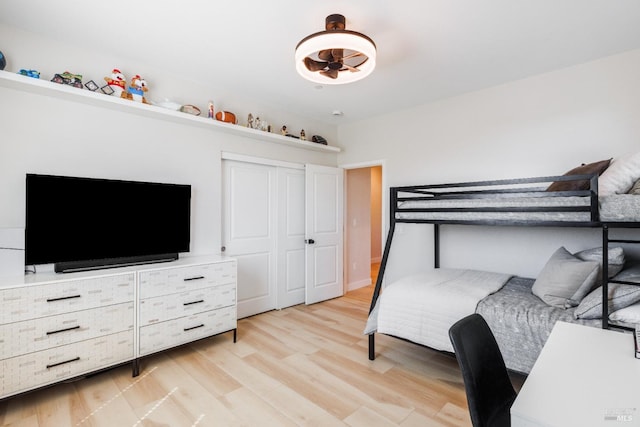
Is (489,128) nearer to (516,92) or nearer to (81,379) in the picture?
(516,92)

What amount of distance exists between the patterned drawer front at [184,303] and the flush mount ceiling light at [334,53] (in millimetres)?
2064

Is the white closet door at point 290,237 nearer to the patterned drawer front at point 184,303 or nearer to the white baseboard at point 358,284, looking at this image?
the white baseboard at point 358,284

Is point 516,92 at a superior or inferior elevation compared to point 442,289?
superior

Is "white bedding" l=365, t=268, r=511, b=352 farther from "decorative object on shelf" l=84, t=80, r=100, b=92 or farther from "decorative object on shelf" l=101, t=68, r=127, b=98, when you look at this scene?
"decorative object on shelf" l=84, t=80, r=100, b=92

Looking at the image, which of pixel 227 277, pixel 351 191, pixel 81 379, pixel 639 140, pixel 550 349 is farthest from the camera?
pixel 351 191

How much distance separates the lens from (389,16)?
212cm

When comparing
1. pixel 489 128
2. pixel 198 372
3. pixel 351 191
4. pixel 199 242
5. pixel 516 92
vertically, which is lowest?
pixel 198 372

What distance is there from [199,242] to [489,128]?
3.34 metres

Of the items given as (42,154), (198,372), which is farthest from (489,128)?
(42,154)

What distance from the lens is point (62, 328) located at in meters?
2.12

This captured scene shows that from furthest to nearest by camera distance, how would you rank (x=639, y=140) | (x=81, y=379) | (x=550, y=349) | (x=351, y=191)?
(x=351, y=191)
(x=639, y=140)
(x=81, y=379)
(x=550, y=349)

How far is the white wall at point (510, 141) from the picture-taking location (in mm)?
2732

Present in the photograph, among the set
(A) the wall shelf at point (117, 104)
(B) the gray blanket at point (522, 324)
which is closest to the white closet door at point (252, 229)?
(A) the wall shelf at point (117, 104)

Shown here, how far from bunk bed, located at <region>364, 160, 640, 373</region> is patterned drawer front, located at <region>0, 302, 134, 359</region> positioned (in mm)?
1963
